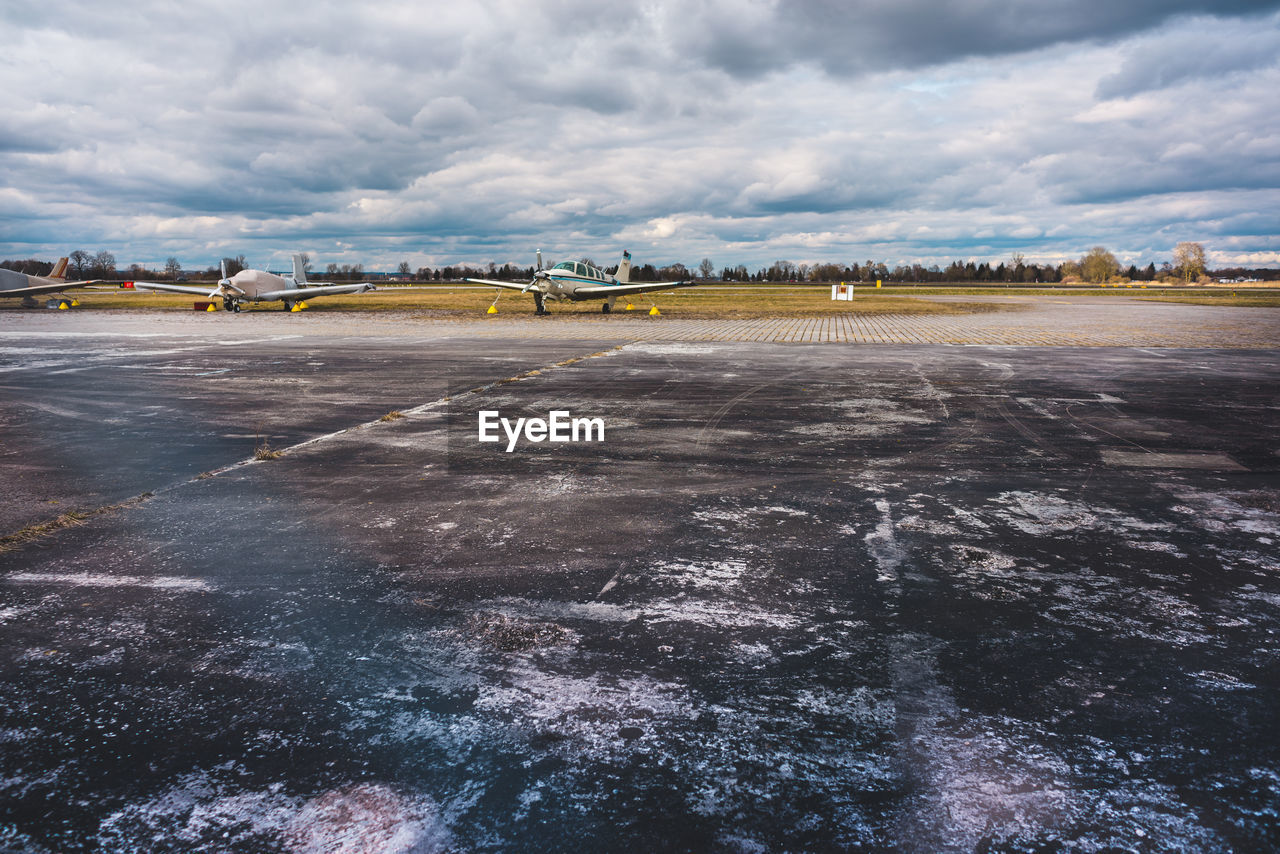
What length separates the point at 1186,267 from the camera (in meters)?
144

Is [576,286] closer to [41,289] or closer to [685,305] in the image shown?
[685,305]

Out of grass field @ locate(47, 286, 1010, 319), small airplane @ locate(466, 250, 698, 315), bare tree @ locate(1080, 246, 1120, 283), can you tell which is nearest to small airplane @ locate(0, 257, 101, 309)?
grass field @ locate(47, 286, 1010, 319)

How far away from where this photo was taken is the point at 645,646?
3.18m

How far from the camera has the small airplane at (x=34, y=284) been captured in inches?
1829

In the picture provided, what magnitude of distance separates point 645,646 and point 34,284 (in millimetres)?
64672

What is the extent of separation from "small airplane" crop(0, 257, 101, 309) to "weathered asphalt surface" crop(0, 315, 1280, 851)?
51642 millimetres

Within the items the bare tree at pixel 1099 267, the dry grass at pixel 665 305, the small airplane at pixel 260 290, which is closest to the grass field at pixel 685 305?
the dry grass at pixel 665 305

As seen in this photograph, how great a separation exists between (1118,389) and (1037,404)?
7.47 feet

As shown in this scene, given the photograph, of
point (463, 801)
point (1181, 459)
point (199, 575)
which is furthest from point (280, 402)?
point (1181, 459)

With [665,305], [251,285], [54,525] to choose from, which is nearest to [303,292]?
[251,285]

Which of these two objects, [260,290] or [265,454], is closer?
[265,454]

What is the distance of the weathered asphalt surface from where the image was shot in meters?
2.21

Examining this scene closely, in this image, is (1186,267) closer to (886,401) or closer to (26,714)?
(886,401)

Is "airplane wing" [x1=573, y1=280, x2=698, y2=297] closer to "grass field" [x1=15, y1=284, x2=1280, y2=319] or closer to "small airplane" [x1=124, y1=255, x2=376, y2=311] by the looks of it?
"grass field" [x1=15, y1=284, x2=1280, y2=319]
